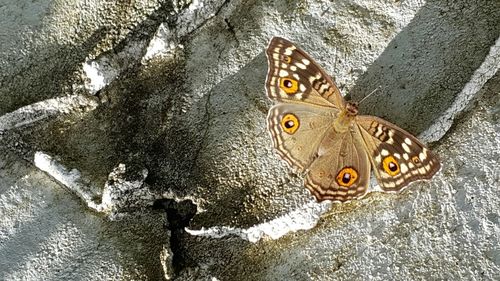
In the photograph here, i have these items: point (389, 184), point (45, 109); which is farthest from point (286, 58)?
point (45, 109)

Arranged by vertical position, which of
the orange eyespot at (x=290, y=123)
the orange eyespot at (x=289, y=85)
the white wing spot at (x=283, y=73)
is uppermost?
the white wing spot at (x=283, y=73)

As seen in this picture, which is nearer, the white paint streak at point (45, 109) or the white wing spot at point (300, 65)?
the white wing spot at point (300, 65)

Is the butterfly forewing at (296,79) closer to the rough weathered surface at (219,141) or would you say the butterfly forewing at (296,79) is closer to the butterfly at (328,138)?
the butterfly at (328,138)

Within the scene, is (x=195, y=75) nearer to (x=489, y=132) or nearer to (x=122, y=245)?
(x=122, y=245)

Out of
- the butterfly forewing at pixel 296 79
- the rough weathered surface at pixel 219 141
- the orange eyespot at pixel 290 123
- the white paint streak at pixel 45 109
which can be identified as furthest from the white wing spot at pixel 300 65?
the white paint streak at pixel 45 109

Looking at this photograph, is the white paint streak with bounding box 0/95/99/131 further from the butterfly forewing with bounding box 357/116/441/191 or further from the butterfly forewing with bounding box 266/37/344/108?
the butterfly forewing with bounding box 357/116/441/191

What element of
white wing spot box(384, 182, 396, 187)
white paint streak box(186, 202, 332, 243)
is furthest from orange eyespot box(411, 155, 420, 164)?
white paint streak box(186, 202, 332, 243)

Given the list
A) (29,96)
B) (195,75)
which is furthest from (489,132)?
(29,96)
